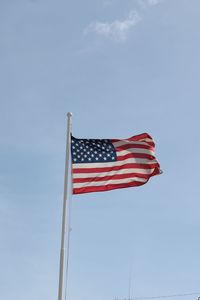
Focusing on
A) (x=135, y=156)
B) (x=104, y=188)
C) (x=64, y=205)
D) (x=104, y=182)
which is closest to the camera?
(x=64, y=205)

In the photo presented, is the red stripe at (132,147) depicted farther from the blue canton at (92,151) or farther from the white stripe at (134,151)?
the blue canton at (92,151)

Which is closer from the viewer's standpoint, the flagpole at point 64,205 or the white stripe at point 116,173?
the flagpole at point 64,205

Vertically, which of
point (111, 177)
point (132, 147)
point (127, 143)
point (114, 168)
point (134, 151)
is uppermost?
point (127, 143)

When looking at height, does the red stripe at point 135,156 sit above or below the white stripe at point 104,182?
above

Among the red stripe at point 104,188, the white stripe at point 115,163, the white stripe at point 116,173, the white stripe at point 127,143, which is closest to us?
the red stripe at point 104,188

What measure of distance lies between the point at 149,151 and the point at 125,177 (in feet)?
4.46

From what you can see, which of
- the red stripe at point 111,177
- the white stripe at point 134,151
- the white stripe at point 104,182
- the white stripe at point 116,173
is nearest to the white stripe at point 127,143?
the white stripe at point 134,151

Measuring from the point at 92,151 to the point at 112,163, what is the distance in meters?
0.71

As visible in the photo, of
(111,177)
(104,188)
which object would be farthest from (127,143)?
(104,188)

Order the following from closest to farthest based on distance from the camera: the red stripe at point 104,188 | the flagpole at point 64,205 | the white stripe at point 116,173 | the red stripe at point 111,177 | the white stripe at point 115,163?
the flagpole at point 64,205, the red stripe at point 104,188, the red stripe at point 111,177, the white stripe at point 116,173, the white stripe at point 115,163

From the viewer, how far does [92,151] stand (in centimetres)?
2153

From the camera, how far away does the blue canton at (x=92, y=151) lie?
69.8 ft

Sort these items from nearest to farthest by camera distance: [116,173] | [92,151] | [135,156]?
[116,173]
[92,151]
[135,156]

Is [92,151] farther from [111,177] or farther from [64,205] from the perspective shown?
[64,205]
